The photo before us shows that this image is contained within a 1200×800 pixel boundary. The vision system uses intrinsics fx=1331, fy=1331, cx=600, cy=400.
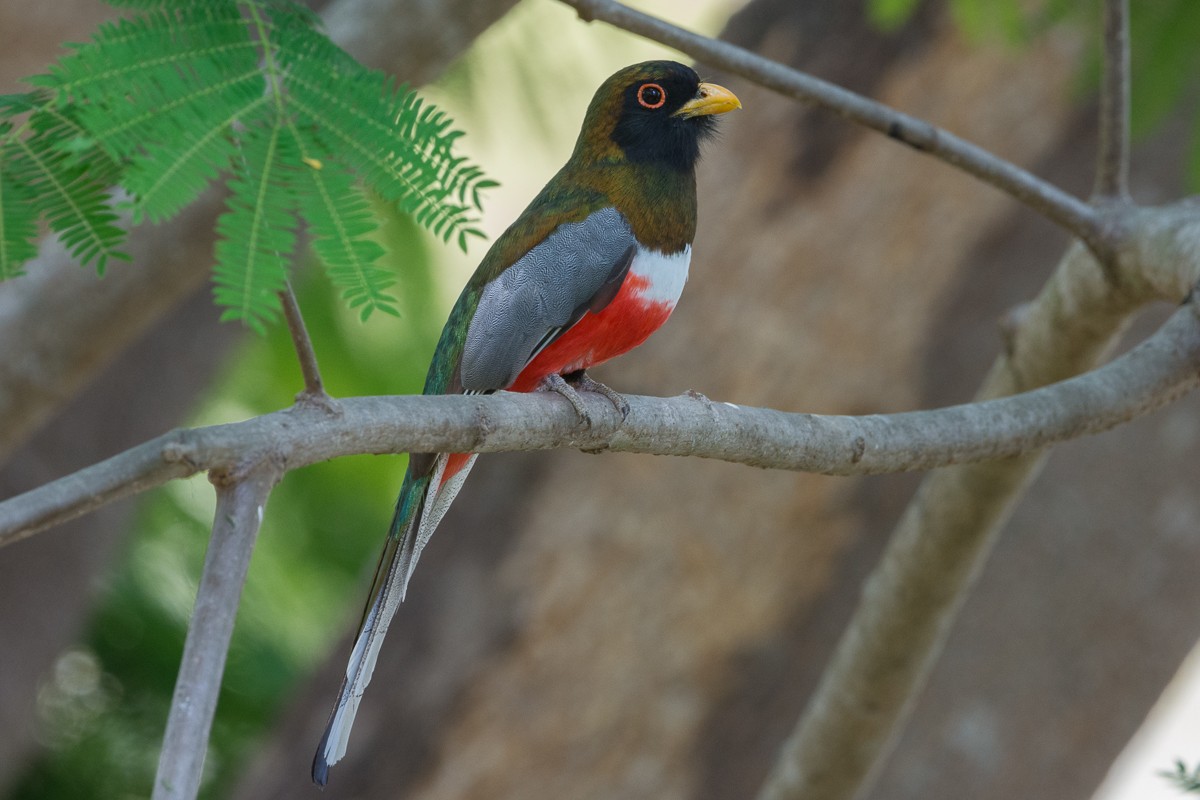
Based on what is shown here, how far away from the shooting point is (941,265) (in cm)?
604

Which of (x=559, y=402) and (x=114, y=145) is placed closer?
(x=114, y=145)

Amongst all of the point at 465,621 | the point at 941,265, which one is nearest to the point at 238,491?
the point at 465,621

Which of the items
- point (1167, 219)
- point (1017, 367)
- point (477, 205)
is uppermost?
point (1167, 219)

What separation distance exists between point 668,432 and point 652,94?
1.17 metres

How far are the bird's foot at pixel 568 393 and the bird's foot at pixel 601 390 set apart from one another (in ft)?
0.21

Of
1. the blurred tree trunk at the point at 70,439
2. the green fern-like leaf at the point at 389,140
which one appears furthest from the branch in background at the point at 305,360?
the blurred tree trunk at the point at 70,439

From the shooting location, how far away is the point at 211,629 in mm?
Answer: 1756

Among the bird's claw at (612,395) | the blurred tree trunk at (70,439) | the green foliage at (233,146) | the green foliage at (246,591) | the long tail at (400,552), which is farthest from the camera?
Answer: the green foliage at (246,591)

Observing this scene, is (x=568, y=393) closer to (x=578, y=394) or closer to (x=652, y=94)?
(x=578, y=394)

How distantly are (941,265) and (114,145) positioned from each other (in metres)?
4.52

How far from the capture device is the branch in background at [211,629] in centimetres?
166

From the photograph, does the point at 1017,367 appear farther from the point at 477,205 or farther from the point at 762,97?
the point at 762,97

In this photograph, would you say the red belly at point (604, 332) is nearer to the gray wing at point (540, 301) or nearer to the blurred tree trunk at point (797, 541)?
the gray wing at point (540, 301)

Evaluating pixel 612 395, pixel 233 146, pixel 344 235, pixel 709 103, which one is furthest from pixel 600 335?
pixel 233 146
